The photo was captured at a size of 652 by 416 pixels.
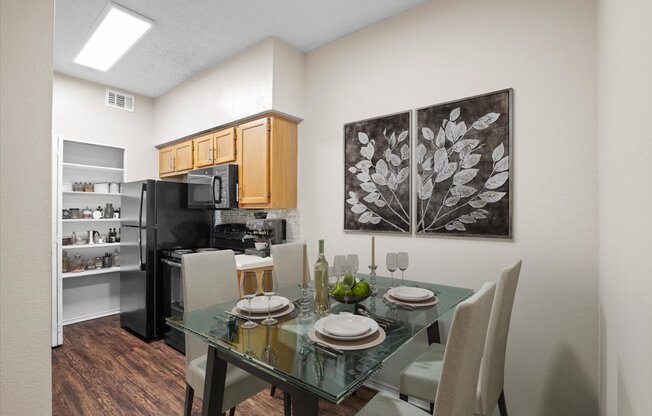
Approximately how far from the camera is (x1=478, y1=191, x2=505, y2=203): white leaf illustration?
2.00m

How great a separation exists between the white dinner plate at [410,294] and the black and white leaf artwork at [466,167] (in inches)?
22.0

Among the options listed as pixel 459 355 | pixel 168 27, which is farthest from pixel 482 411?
pixel 168 27

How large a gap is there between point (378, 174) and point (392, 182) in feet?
0.46

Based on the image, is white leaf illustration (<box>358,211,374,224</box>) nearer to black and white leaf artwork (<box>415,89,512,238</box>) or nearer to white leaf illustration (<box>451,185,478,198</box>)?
black and white leaf artwork (<box>415,89,512,238</box>)

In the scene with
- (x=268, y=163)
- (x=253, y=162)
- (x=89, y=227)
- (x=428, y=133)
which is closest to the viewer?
Answer: (x=428, y=133)

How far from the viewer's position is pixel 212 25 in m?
2.69

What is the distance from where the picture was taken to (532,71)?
1908mm

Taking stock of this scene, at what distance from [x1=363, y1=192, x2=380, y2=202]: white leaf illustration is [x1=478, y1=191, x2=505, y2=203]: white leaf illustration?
2.53ft

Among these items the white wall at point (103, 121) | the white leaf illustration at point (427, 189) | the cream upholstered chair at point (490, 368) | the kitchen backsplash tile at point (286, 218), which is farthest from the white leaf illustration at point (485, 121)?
the white wall at point (103, 121)

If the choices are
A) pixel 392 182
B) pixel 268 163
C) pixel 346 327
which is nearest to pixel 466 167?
pixel 392 182

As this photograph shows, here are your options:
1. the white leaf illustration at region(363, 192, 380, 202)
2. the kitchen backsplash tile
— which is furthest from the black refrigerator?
the white leaf illustration at region(363, 192, 380, 202)

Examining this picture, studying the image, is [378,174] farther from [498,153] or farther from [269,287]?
[269,287]

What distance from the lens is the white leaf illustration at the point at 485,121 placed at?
6.62 ft

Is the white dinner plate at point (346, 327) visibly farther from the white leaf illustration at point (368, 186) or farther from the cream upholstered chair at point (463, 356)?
the white leaf illustration at point (368, 186)
